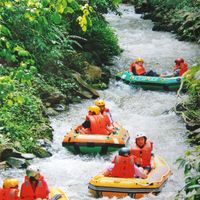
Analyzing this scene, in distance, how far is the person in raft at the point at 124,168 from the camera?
915 cm

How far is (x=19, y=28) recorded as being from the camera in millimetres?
13391

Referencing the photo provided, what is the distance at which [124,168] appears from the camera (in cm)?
920

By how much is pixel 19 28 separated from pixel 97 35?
220 inches

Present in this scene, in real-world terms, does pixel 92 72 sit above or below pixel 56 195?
above

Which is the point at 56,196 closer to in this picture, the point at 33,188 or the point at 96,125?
the point at 33,188

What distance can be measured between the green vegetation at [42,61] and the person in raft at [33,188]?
1266mm

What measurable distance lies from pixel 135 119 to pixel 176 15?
11.5 m

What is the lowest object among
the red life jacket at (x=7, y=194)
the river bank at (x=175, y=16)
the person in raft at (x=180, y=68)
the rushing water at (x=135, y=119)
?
the rushing water at (x=135, y=119)

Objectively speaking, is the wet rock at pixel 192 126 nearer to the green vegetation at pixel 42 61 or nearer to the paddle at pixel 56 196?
the green vegetation at pixel 42 61

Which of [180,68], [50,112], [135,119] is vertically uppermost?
[180,68]

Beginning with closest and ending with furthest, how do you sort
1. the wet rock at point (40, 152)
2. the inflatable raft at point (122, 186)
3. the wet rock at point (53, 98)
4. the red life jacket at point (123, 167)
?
the inflatable raft at point (122, 186) → the red life jacket at point (123, 167) → the wet rock at point (40, 152) → the wet rock at point (53, 98)

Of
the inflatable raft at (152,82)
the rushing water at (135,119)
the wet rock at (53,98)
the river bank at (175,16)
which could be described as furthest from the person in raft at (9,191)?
the river bank at (175,16)

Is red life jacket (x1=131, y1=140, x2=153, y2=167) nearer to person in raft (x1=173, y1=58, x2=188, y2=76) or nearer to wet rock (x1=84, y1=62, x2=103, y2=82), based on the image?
wet rock (x1=84, y1=62, x2=103, y2=82)

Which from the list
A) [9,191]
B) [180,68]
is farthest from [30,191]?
[180,68]
